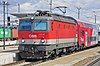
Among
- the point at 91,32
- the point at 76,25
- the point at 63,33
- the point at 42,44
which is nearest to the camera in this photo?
the point at 42,44

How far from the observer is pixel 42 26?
76.1ft

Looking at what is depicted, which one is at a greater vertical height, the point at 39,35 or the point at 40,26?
the point at 40,26

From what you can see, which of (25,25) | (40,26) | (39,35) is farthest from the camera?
(25,25)

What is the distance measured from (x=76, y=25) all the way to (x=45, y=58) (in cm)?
986

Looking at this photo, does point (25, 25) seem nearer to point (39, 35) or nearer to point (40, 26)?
point (40, 26)

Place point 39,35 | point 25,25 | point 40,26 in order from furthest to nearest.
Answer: point 25,25 < point 40,26 < point 39,35

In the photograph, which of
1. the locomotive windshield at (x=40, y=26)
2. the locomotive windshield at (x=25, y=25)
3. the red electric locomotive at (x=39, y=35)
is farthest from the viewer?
the locomotive windshield at (x=25, y=25)

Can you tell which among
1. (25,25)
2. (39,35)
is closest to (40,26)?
(39,35)

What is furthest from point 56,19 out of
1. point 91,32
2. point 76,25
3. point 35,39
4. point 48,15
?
point 91,32

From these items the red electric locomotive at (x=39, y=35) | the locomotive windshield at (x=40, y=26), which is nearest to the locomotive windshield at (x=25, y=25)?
the red electric locomotive at (x=39, y=35)

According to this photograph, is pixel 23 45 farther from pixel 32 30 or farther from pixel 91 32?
pixel 91 32

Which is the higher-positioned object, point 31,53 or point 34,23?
point 34,23

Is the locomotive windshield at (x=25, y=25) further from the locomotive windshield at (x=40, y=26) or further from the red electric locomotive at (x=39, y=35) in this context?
the locomotive windshield at (x=40, y=26)

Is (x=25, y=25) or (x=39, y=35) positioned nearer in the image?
(x=39, y=35)
